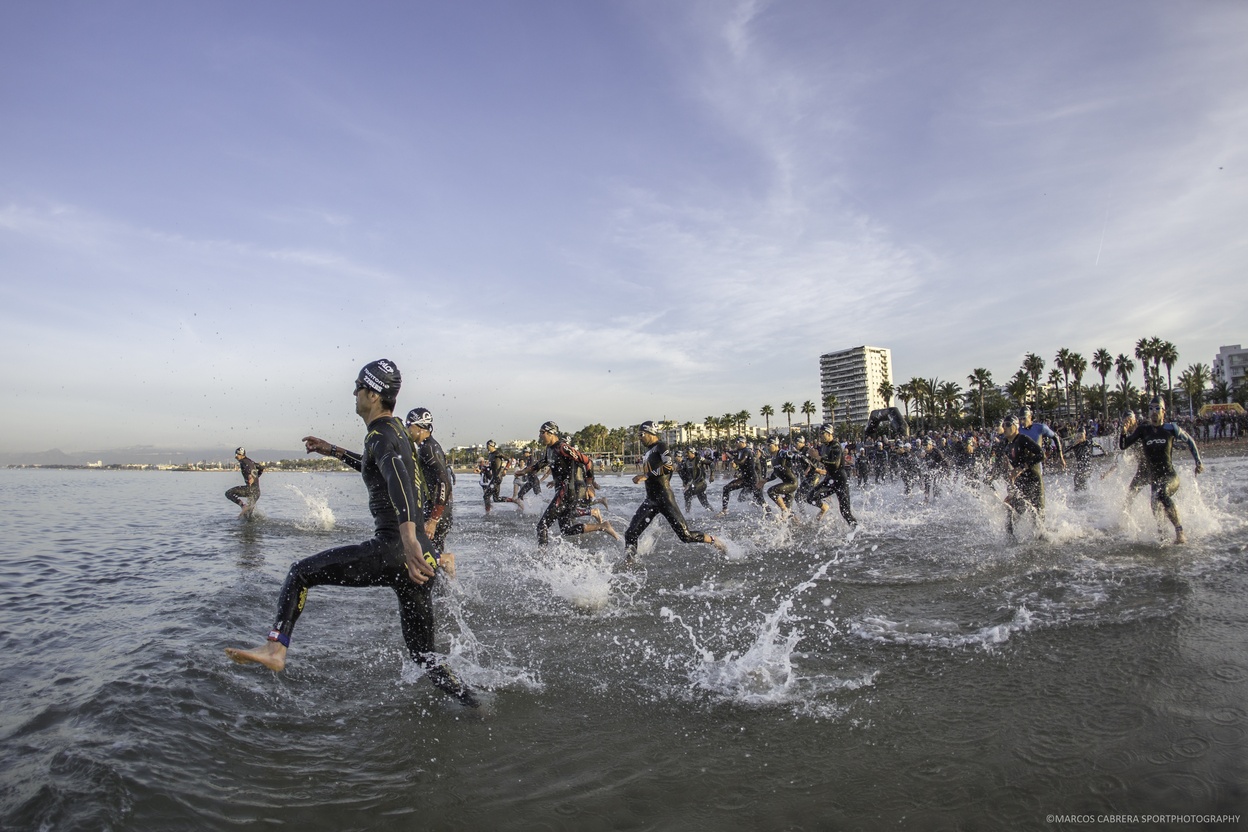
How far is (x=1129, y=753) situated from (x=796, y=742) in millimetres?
1553

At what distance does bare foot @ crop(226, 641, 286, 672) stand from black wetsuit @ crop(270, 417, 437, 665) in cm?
7

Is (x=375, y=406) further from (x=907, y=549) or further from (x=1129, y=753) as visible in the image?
(x=907, y=549)

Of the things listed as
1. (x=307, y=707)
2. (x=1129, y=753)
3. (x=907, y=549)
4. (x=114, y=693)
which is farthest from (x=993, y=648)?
(x=114, y=693)

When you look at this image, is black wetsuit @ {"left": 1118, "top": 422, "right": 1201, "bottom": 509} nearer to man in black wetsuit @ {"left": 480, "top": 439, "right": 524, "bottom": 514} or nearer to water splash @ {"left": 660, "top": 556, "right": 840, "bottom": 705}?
water splash @ {"left": 660, "top": 556, "right": 840, "bottom": 705}

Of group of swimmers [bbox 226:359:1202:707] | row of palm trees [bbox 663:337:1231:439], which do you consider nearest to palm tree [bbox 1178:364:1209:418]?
row of palm trees [bbox 663:337:1231:439]

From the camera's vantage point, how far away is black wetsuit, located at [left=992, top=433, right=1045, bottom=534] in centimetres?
990

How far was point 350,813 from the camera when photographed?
119 inches

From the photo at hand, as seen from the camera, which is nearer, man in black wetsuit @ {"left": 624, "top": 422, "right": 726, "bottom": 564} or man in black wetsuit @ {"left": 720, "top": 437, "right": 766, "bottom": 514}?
man in black wetsuit @ {"left": 624, "top": 422, "right": 726, "bottom": 564}

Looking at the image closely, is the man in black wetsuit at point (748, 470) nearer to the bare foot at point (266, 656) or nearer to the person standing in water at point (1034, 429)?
the person standing in water at point (1034, 429)

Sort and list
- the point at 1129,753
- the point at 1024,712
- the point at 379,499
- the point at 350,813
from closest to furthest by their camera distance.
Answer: the point at 350,813, the point at 1129,753, the point at 1024,712, the point at 379,499

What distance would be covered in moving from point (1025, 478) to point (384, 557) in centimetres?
956

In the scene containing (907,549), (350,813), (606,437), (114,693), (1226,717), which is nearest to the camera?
(350,813)

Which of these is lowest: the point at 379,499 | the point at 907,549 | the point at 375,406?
the point at 907,549

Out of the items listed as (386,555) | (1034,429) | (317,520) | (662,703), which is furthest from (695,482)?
(386,555)
